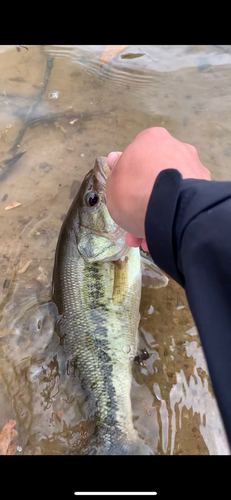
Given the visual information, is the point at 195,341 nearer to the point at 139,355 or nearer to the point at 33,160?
the point at 139,355

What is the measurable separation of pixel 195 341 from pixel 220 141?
2.23m

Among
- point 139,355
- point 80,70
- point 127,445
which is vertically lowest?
point 127,445

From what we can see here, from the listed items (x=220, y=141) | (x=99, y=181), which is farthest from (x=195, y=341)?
(x=220, y=141)

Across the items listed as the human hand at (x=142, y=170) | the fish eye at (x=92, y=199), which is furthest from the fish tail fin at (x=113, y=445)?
the fish eye at (x=92, y=199)

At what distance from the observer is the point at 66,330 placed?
8.38ft

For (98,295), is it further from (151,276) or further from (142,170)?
(142,170)

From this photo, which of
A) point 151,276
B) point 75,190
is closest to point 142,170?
point 151,276

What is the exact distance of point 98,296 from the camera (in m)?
2.56

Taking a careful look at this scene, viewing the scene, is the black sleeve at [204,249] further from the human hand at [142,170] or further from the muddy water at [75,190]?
the muddy water at [75,190]

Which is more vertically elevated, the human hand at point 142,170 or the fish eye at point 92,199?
the human hand at point 142,170

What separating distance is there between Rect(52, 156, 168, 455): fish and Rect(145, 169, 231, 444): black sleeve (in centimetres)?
133

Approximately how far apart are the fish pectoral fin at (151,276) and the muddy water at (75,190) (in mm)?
90

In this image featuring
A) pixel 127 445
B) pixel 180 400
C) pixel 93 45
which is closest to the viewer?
pixel 127 445

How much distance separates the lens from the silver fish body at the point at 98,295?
2434mm
